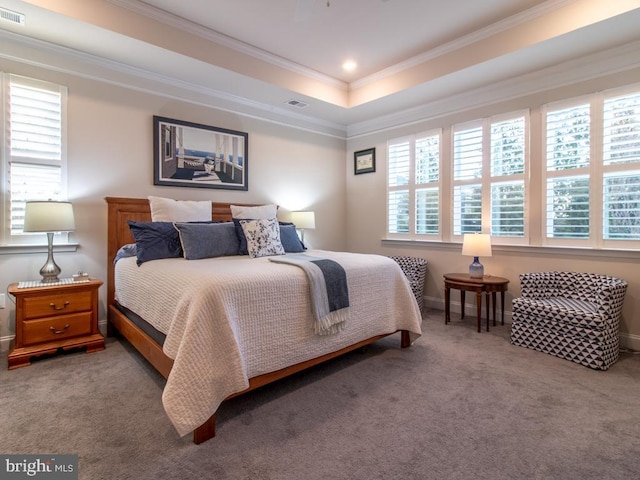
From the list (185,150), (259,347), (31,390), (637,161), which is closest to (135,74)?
(185,150)

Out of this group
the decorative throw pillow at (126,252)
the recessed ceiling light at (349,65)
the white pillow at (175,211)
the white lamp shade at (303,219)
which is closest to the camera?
the decorative throw pillow at (126,252)

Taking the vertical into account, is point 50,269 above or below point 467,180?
below

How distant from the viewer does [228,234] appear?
10.3ft

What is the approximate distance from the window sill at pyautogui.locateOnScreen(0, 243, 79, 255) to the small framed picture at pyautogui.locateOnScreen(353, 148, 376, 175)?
3870 mm

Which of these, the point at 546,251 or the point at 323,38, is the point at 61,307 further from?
the point at 546,251

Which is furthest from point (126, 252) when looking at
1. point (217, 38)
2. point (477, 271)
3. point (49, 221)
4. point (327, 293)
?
point (477, 271)

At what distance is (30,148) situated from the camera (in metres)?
2.90

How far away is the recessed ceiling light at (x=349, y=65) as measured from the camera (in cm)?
384

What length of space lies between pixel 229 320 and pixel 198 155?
274 centimetres

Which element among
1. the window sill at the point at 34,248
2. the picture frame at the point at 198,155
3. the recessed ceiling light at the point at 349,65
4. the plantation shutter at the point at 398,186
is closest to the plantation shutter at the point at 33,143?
the window sill at the point at 34,248

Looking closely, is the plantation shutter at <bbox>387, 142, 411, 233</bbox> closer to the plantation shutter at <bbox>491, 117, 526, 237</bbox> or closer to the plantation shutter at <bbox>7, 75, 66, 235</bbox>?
the plantation shutter at <bbox>491, 117, 526, 237</bbox>

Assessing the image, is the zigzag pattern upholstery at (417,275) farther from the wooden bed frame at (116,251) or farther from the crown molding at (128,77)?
the crown molding at (128,77)

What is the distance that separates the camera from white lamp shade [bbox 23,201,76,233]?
259 cm

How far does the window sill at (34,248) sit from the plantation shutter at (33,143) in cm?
13
